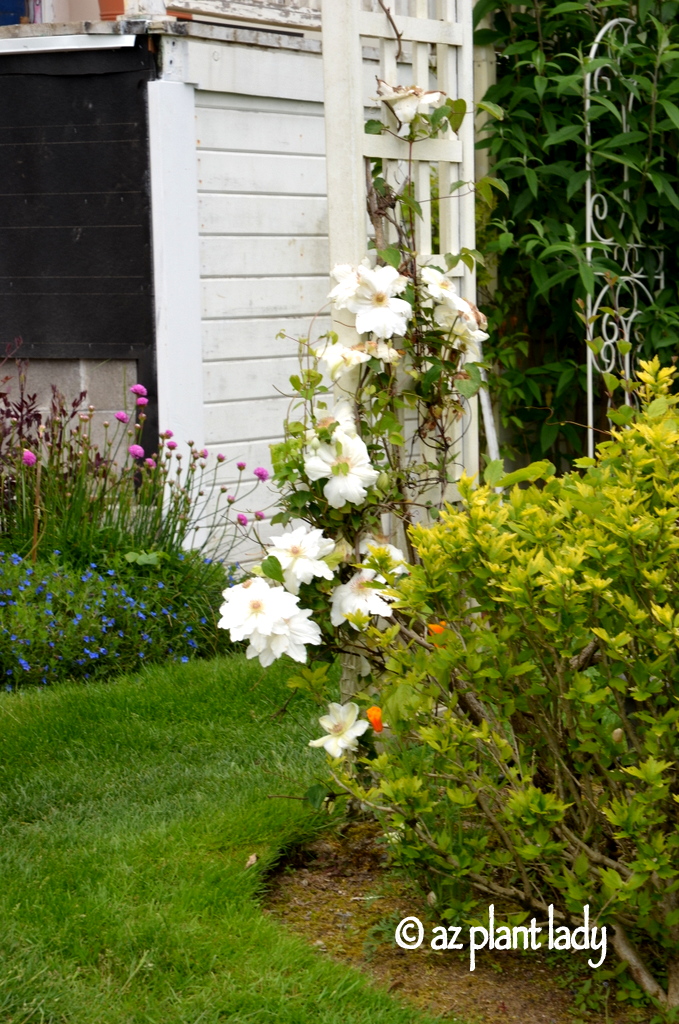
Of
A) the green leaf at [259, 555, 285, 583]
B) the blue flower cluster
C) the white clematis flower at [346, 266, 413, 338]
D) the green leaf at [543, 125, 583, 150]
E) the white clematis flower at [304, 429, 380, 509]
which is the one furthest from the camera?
the green leaf at [543, 125, 583, 150]

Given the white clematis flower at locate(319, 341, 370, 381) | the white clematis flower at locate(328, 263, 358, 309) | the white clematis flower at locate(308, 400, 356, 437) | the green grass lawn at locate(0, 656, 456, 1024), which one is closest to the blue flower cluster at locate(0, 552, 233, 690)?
the green grass lawn at locate(0, 656, 456, 1024)

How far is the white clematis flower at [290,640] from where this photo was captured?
2.66 metres

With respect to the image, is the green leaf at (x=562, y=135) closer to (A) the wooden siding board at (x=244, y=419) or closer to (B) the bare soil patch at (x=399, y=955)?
(A) the wooden siding board at (x=244, y=419)

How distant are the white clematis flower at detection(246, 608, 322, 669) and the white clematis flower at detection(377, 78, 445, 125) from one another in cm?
142

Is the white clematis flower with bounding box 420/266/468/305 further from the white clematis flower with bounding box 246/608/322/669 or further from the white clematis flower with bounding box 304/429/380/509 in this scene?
the white clematis flower with bounding box 246/608/322/669

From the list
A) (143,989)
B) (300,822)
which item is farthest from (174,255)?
(143,989)

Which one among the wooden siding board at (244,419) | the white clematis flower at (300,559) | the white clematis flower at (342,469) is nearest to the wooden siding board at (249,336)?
the wooden siding board at (244,419)

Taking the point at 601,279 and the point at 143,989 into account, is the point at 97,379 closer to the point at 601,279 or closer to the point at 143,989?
the point at 601,279

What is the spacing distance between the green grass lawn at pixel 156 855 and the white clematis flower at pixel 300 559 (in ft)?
2.10

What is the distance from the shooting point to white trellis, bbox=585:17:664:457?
211 inches

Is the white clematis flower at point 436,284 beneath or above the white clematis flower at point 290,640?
above

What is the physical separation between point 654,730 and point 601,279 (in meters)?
3.87

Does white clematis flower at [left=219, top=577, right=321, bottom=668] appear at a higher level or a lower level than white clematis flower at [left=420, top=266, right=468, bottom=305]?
lower

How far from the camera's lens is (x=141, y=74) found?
530 centimetres
